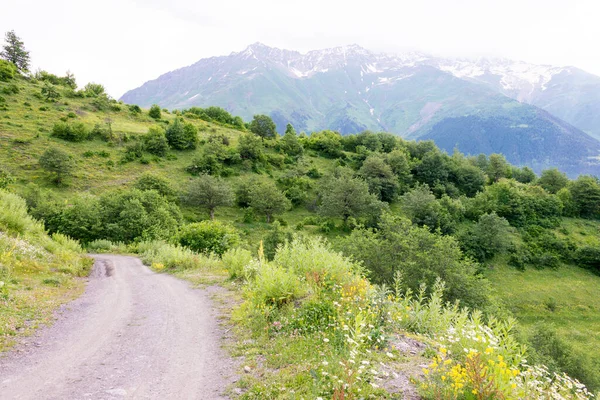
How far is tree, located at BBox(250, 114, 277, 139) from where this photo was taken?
9012 cm

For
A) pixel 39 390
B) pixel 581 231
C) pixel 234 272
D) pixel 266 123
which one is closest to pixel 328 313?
pixel 39 390

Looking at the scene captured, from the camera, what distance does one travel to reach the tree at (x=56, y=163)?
4891 cm

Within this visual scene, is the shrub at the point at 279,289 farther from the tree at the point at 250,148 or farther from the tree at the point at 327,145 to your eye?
the tree at the point at 327,145

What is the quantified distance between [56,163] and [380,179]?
58.8 m

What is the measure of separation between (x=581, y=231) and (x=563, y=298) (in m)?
33.2

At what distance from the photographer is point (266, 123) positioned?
3605 inches

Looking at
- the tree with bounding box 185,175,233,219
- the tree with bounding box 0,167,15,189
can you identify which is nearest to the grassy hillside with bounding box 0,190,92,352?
the tree with bounding box 0,167,15,189

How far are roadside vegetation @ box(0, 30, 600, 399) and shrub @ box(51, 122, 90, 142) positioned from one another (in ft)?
1.14

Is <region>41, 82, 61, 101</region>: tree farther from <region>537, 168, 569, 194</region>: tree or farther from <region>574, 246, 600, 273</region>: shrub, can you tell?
<region>537, 168, 569, 194</region>: tree

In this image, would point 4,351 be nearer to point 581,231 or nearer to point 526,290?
point 526,290

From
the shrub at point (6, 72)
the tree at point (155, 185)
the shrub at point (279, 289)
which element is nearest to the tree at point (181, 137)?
the tree at point (155, 185)

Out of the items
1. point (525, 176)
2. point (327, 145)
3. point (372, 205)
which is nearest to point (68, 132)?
point (372, 205)

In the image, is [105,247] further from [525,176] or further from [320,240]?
[525,176]

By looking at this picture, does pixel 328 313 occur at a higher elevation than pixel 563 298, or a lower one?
higher
